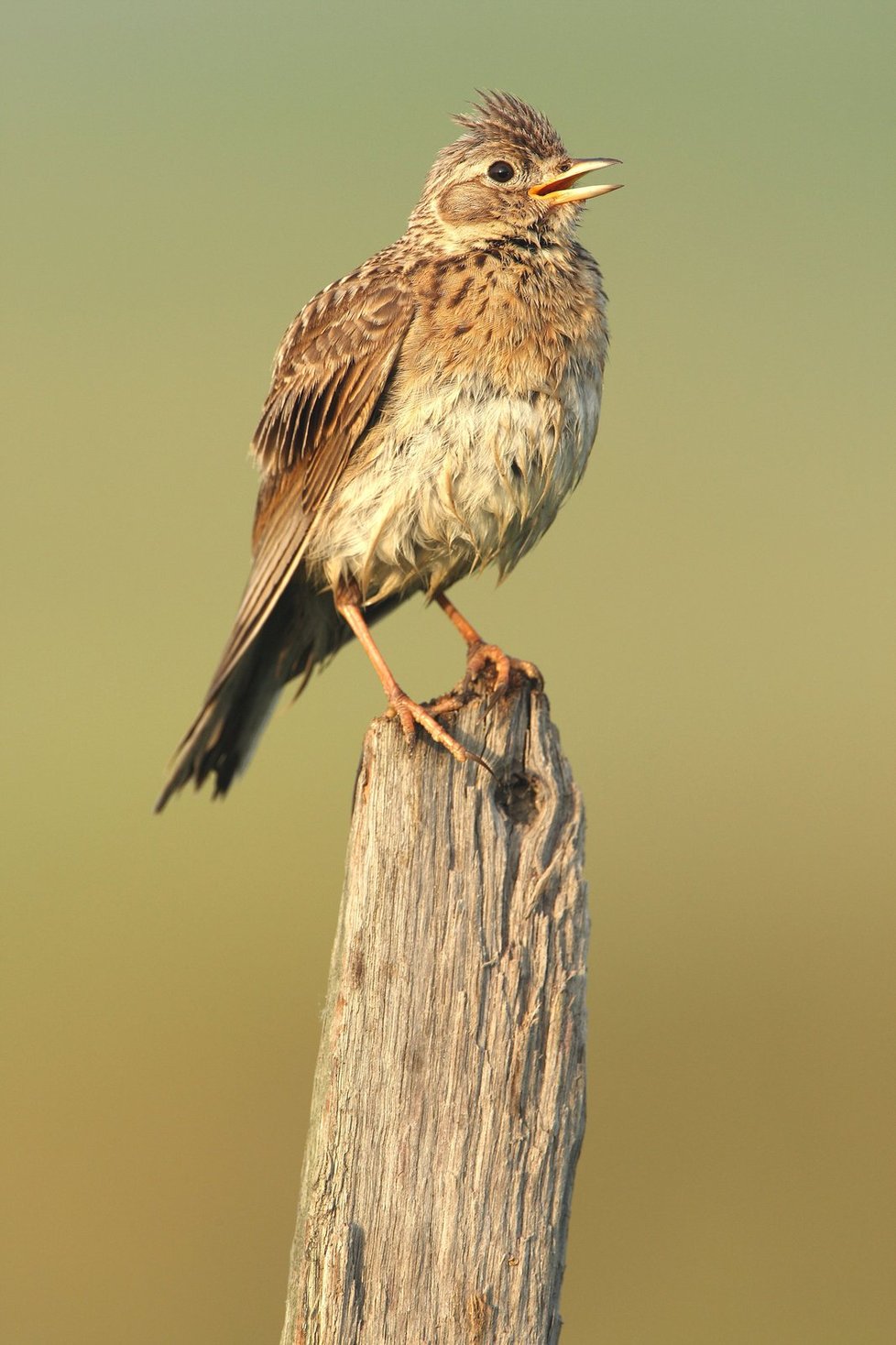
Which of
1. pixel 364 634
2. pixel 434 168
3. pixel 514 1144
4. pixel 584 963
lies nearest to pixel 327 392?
pixel 364 634

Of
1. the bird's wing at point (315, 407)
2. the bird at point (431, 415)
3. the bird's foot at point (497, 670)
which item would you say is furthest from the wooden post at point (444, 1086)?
the bird's wing at point (315, 407)

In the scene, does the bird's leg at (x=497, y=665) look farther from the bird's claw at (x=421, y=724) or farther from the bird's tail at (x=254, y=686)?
the bird's tail at (x=254, y=686)

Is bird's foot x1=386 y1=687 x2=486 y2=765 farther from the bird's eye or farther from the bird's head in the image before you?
the bird's eye

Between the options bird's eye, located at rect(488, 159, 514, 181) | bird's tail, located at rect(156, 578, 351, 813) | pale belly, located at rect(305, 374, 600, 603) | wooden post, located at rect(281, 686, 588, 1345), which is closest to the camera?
wooden post, located at rect(281, 686, 588, 1345)

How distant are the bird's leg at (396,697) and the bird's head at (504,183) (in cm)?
126

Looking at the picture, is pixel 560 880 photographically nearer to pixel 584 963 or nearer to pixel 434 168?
pixel 584 963

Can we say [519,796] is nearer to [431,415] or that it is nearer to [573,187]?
[431,415]

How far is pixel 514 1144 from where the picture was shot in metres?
2.92

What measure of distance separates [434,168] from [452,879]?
3323 millimetres

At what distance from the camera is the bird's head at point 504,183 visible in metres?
5.09

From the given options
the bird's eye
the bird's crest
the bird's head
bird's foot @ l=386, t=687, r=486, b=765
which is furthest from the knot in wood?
the bird's crest

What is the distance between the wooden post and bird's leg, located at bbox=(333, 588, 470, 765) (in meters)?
0.23

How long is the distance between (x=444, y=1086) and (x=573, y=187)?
3.43 metres

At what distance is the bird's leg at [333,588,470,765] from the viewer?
3447 mm
